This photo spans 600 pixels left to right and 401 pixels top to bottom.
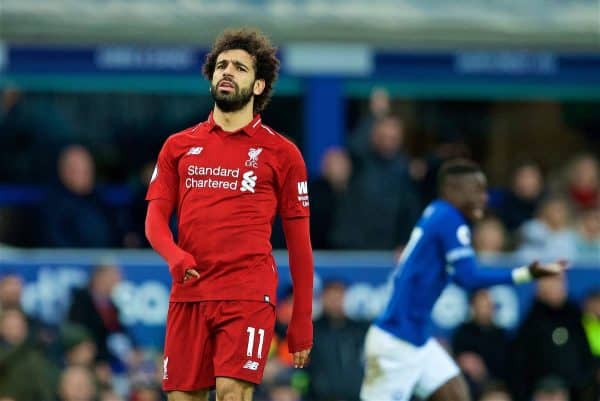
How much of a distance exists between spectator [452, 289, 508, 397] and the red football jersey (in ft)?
18.4

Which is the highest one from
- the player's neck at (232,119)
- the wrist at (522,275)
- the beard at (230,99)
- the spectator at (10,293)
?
the beard at (230,99)

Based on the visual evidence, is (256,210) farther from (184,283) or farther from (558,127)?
(558,127)

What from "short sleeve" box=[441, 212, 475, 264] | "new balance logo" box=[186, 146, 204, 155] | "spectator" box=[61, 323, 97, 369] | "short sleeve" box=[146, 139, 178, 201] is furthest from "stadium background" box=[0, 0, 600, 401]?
"new balance logo" box=[186, 146, 204, 155]

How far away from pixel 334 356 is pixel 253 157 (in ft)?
17.4

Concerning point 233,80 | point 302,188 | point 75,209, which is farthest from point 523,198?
point 233,80

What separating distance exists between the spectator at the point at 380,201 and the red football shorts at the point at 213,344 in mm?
6351

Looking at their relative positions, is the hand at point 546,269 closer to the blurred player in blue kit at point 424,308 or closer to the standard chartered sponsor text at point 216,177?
the blurred player in blue kit at point 424,308

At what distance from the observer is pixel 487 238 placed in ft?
48.0

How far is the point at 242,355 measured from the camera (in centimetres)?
791

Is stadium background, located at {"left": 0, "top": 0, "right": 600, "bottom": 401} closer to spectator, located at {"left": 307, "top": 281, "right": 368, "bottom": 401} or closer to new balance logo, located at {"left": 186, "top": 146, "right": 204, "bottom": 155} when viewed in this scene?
A: spectator, located at {"left": 307, "top": 281, "right": 368, "bottom": 401}

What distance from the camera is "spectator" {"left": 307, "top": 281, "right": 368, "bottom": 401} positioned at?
516 inches

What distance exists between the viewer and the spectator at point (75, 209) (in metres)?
13.9

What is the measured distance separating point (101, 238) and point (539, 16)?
5058mm

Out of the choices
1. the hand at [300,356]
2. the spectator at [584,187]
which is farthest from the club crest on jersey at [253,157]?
the spectator at [584,187]
